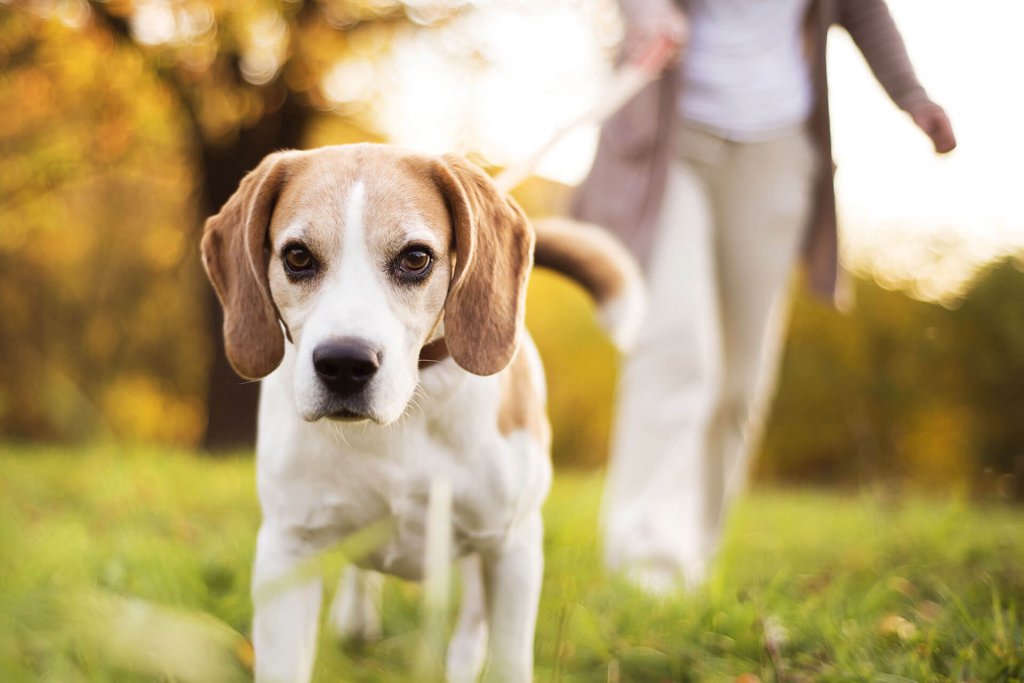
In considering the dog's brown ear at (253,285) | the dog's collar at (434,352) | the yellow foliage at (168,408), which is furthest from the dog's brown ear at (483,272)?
the yellow foliage at (168,408)

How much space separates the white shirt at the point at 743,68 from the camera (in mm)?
3453

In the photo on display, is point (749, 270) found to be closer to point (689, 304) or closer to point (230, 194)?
point (689, 304)

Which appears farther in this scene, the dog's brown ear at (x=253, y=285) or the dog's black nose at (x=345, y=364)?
the dog's brown ear at (x=253, y=285)

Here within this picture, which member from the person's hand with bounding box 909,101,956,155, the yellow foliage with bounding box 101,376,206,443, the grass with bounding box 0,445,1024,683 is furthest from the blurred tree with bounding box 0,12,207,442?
the person's hand with bounding box 909,101,956,155

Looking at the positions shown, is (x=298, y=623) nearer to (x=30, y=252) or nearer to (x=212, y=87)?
(x=212, y=87)

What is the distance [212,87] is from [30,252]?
5.06m

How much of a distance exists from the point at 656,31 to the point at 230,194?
742cm

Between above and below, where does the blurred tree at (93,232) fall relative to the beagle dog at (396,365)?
below

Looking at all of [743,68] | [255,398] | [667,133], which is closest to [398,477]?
[667,133]

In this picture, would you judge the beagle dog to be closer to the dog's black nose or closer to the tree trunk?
the dog's black nose

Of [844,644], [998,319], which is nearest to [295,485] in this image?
[844,644]

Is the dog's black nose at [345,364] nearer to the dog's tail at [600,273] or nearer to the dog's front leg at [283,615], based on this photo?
the dog's front leg at [283,615]

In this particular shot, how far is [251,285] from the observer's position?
201 cm

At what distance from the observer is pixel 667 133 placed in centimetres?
338
